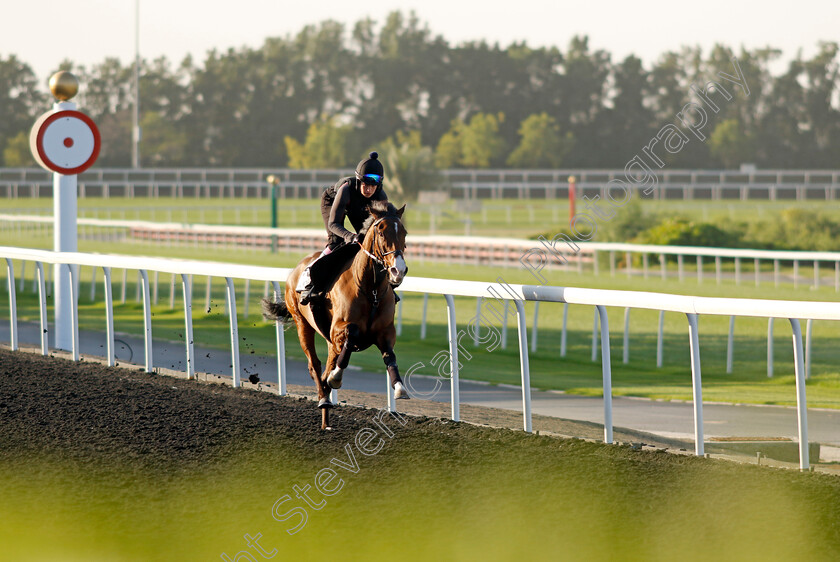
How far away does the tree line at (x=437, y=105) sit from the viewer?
67000 millimetres

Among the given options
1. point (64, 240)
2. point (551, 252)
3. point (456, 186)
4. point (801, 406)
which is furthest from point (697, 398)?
point (456, 186)

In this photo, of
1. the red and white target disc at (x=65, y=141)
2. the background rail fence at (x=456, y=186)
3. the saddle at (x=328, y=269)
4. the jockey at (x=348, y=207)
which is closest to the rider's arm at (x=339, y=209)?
the jockey at (x=348, y=207)

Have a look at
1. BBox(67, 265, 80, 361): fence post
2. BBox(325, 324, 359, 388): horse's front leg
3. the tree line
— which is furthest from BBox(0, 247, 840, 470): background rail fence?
the tree line

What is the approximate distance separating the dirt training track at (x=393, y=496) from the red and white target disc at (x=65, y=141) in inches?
167

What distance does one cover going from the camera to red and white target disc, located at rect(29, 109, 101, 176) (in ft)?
31.9

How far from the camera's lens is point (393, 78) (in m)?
77.7

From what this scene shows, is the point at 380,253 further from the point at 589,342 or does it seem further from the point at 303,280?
the point at 589,342

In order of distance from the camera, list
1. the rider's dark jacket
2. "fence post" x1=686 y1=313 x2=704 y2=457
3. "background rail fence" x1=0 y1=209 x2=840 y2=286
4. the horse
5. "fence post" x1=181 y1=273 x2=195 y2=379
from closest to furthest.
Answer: the horse < the rider's dark jacket < "fence post" x1=686 y1=313 x2=704 y2=457 < "fence post" x1=181 y1=273 x2=195 y2=379 < "background rail fence" x1=0 y1=209 x2=840 y2=286

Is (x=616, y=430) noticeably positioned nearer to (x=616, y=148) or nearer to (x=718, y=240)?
(x=718, y=240)

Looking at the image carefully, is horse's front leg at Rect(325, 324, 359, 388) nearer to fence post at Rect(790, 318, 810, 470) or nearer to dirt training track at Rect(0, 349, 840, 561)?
dirt training track at Rect(0, 349, 840, 561)

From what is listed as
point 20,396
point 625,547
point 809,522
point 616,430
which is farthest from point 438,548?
point 20,396

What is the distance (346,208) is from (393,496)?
1.17 meters

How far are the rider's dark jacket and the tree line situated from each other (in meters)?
60.1

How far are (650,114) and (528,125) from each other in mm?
11565
